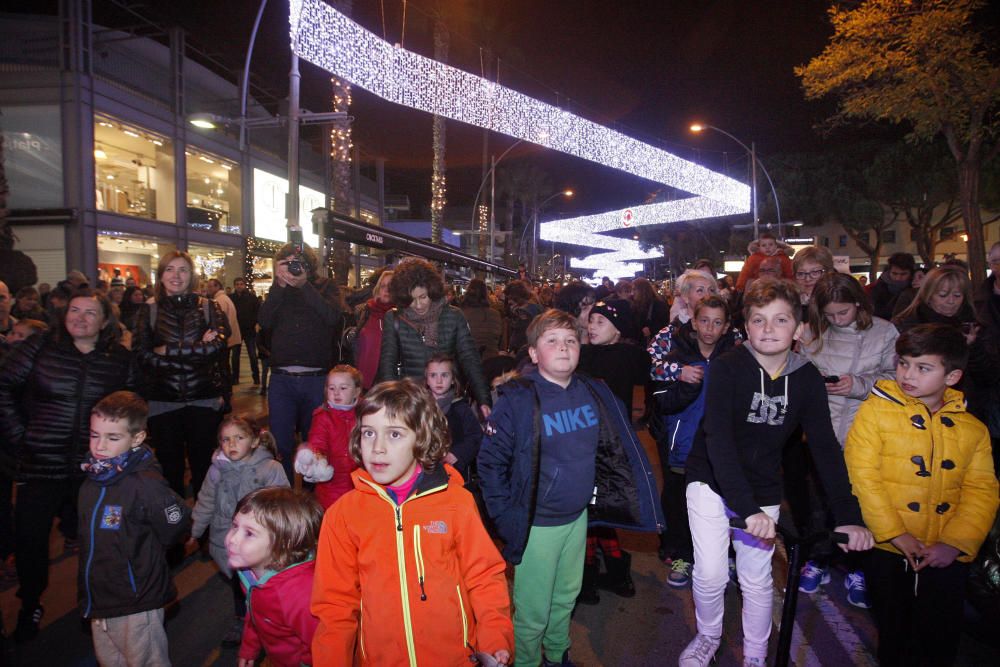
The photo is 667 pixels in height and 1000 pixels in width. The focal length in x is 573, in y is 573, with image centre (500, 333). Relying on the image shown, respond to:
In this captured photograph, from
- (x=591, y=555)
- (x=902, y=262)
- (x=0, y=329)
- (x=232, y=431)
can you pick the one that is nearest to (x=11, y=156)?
(x=0, y=329)

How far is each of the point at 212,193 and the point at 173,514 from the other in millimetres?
22108

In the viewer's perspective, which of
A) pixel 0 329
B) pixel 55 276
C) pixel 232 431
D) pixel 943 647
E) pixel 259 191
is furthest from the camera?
pixel 259 191

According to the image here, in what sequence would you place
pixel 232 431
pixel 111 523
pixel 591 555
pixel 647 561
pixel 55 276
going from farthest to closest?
pixel 55 276
pixel 647 561
pixel 591 555
pixel 232 431
pixel 111 523

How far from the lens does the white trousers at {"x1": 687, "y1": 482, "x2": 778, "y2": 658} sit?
9.49 ft

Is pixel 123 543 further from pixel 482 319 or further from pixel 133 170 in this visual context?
pixel 133 170

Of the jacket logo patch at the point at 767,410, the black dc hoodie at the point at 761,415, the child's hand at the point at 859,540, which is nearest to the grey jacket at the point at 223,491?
the black dc hoodie at the point at 761,415

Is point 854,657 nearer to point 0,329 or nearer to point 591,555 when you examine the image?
point 591,555

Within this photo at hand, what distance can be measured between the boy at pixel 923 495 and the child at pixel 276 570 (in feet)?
8.40

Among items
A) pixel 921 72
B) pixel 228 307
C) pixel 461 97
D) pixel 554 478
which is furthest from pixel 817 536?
pixel 921 72

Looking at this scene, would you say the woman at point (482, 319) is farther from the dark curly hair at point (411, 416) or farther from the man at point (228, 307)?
the dark curly hair at point (411, 416)

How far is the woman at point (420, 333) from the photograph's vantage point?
435 centimetres

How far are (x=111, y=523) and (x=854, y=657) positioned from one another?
156 inches

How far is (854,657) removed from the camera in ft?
10.4

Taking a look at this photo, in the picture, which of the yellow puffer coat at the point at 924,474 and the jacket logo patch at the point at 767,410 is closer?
the yellow puffer coat at the point at 924,474
